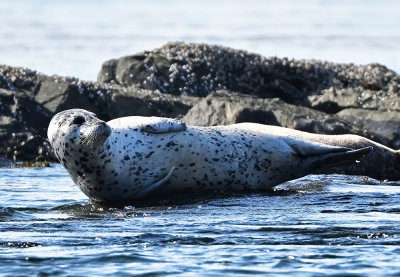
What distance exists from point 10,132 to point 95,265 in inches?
267

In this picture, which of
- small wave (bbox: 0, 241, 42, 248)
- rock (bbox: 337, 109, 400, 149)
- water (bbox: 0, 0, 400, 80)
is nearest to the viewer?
small wave (bbox: 0, 241, 42, 248)

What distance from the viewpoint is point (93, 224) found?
285 inches

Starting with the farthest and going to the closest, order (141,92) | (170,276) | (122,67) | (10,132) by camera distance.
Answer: (122,67), (141,92), (10,132), (170,276)

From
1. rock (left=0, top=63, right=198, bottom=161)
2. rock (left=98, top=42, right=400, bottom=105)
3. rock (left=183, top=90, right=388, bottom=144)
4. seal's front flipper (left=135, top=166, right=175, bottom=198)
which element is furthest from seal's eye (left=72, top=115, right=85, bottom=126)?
rock (left=98, top=42, right=400, bottom=105)

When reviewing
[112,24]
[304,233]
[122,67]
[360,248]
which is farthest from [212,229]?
[112,24]

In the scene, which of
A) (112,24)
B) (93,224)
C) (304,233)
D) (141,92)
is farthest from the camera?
(112,24)

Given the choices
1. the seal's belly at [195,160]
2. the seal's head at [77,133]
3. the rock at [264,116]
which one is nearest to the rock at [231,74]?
the rock at [264,116]

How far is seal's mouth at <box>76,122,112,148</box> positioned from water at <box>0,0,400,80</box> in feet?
35.2

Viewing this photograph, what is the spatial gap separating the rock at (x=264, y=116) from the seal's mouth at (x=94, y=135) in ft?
11.8

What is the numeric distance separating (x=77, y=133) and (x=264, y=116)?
392 cm

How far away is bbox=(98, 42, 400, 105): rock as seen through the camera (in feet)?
51.1

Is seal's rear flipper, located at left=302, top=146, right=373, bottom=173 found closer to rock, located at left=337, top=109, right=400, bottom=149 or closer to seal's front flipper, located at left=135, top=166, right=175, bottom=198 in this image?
seal's front flipper, located at left=135, top=166, right=175, bottom=198

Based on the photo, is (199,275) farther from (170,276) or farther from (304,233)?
(304,233)

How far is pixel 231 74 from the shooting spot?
52.6ft
